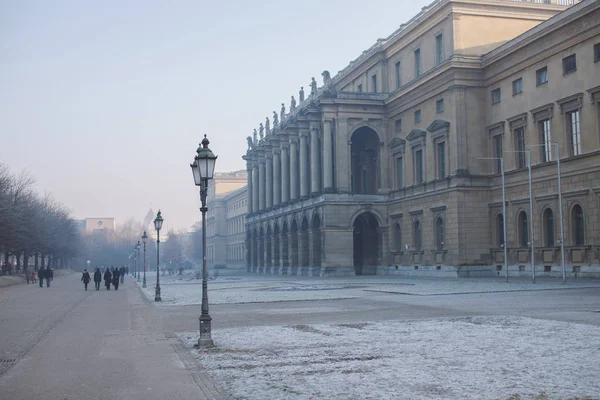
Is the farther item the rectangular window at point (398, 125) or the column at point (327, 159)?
the column at point (327, 159)

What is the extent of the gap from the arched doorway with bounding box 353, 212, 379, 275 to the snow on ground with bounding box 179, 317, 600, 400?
55.5 metres

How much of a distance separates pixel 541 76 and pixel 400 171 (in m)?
21.8

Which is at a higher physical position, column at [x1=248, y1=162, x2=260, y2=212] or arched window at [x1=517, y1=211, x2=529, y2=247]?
column at [x1=248, y1=162, x2=260, y2=212]

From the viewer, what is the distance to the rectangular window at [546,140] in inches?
1917

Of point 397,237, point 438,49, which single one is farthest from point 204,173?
point 397,237

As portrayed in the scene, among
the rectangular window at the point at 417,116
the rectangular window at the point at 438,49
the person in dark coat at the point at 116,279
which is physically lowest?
the person in dark coat at the point at 116,279

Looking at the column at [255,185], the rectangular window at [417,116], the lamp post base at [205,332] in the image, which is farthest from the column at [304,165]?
the lamp post base at [205,332]

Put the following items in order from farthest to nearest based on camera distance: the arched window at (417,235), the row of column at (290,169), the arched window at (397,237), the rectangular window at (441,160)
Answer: the row of column at (290,169), the arched window at (397,237), the arched window at (417,235), the rectangular window at (441,160)

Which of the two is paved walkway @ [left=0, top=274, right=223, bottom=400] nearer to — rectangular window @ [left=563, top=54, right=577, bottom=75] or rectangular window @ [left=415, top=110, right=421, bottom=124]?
rectangular window @ [left=563, top=54, right=577, bottom=75]

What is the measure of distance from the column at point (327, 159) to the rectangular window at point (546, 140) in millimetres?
25944

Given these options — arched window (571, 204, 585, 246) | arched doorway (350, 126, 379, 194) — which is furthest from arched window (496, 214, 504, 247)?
arched doorway (350, 126, 379, 194)

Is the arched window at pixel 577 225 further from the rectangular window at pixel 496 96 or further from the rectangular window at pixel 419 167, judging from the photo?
the rectangular window at pixel 419 167

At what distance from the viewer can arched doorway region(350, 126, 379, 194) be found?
75.9m

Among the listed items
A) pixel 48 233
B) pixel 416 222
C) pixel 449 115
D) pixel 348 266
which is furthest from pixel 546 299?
pixel 48 233
